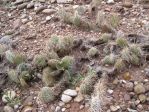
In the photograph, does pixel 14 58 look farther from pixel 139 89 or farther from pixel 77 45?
pixel 139 89

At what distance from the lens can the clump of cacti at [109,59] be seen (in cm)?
430

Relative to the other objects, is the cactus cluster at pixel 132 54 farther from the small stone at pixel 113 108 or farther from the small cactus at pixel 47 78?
the small cactus at pixel 47 78

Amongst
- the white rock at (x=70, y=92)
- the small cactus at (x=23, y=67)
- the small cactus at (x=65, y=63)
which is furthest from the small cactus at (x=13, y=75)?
the white rock at (x=70, y=92)

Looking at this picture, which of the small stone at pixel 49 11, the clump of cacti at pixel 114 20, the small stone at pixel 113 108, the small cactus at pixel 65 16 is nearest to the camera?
the small stone at pixel 113 108

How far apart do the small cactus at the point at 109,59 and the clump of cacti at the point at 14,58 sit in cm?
105

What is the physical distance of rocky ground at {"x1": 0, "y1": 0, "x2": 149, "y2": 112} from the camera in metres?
3.99

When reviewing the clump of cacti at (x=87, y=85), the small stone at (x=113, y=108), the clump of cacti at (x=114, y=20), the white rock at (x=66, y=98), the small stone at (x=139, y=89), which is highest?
the clump of cacti at (x=114, y=20)

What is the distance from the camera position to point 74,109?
3.95 m

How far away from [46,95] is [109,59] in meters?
0.88

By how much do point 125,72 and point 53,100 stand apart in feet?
2.93

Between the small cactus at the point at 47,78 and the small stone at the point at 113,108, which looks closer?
the small stone at the point at 113,108

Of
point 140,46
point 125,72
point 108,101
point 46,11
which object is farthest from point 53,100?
point 46,11

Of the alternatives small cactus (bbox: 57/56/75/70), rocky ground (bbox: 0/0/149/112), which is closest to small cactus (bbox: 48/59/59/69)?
small cactus (bbox: 57/56/75/70)

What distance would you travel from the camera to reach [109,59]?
4.32 metres
